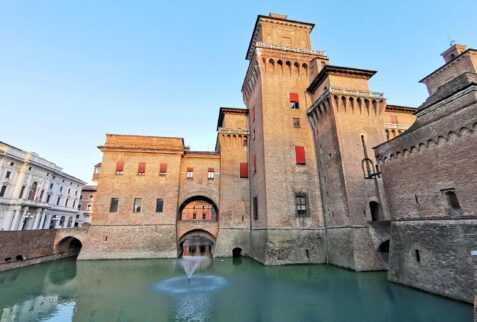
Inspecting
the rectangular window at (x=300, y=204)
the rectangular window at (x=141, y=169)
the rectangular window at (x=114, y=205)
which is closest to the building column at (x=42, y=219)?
the rectangular window at (x=114, y=205)

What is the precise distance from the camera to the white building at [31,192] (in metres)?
29.0

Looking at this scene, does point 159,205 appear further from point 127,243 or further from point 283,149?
point 283,149

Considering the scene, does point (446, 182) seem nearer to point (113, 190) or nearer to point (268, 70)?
point (268, 70)

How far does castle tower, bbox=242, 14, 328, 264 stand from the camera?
19.5 m

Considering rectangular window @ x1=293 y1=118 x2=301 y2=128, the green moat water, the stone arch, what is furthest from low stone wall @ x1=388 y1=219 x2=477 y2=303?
rectangular window @ x1=293 y1=118 x2=301 y2=128

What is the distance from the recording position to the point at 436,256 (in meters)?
10.4

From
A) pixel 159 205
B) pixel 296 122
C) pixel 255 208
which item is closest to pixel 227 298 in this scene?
pixel 255 208

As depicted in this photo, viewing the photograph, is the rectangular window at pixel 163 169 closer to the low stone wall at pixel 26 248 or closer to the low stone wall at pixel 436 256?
the low stone wall at pixel 26 248

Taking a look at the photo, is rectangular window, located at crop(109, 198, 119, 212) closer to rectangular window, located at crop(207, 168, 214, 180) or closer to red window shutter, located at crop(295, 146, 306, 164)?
rectangular window, located at crop(207, 168, 214, 180)

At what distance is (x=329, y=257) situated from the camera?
18906 millimetres

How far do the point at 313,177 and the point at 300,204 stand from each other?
3.15 meters

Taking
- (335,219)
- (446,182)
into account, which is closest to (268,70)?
(335,219)

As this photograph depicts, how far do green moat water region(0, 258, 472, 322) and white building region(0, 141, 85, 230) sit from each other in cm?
1758

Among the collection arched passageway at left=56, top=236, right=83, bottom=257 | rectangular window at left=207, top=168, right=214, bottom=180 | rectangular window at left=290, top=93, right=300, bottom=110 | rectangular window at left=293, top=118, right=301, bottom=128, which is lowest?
arched passageway at left=56, top=236, right=83, bottom=257
